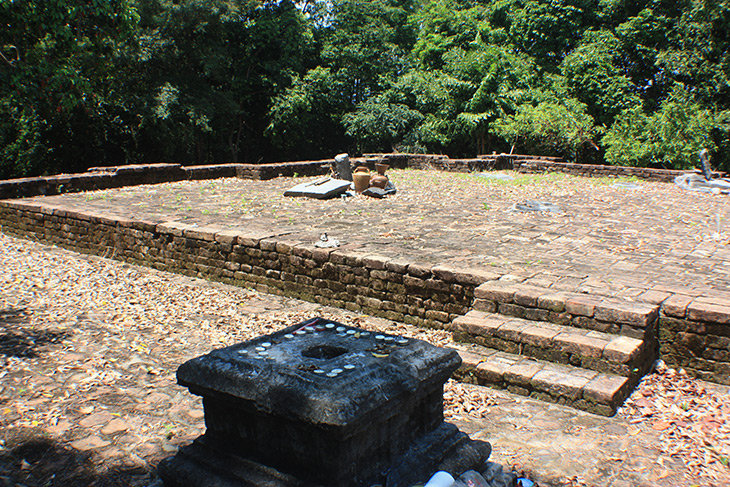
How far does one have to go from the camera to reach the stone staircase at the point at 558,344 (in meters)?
3.62

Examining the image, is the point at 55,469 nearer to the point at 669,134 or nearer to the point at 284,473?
the point at 284,473

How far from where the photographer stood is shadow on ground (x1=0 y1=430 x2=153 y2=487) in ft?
8.89

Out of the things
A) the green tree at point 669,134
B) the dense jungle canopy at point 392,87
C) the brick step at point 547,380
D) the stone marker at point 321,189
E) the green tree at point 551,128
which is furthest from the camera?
the green tree at point 551,128

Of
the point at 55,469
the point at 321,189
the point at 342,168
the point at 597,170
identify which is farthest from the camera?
the point at 597,170

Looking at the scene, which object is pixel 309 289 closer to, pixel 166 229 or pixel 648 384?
pixel 166 229

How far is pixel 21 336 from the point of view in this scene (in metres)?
4.54

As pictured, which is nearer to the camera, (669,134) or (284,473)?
(284,473)

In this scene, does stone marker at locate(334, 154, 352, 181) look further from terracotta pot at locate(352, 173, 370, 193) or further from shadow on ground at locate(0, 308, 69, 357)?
shadow on ground at locate(0, 308, 69, 357)

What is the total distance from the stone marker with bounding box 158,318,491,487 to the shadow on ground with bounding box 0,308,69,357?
96.7 inches

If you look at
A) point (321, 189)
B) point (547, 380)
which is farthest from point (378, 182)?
point (547, 380)

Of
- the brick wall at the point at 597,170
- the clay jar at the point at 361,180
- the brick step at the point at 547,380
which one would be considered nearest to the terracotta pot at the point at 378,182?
the clay jar at the point at 361,180

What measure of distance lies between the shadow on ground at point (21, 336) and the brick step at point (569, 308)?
354cm

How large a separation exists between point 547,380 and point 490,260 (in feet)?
7.14

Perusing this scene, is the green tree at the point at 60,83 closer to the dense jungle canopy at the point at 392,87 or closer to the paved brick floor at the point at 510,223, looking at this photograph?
the dense jungle canopy at the point at 392,87
